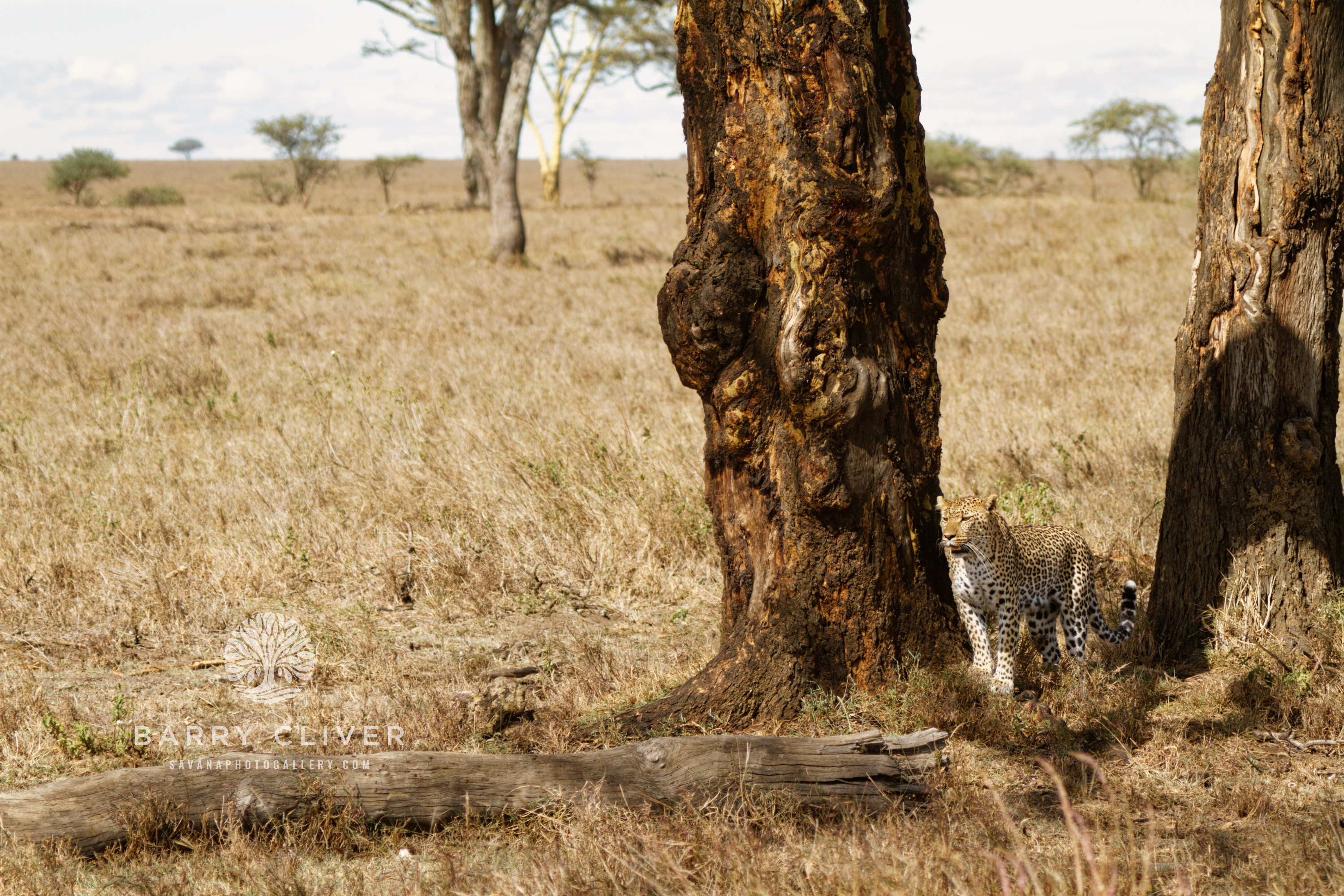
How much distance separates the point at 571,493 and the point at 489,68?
15027 mm

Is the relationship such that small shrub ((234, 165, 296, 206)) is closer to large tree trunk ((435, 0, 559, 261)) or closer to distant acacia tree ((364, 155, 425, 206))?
distant acacia tree ((364, 155, 425, 206))

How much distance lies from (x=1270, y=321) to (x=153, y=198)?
4181 centimetres

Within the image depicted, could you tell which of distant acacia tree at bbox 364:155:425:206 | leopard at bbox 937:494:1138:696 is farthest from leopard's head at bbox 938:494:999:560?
distant acacia tree at bbox 364:155:425:206

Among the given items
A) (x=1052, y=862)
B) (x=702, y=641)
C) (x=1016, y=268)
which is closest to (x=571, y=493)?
(x=702, y=641)

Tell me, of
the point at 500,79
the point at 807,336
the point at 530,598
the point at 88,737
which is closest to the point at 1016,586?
the point at 807,336

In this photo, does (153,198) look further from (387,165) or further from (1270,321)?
(1270,321)

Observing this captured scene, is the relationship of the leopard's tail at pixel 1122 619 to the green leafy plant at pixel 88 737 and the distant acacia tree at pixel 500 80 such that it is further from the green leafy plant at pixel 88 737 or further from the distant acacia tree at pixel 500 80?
the distant acacia tree at pixel 500 80

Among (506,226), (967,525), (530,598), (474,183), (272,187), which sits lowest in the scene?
(530,598)

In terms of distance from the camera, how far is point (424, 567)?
222 inches

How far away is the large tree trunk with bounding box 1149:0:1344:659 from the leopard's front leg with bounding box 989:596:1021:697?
0.84 metres

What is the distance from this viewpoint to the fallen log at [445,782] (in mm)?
3078

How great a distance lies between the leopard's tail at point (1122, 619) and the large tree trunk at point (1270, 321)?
0.78 feet

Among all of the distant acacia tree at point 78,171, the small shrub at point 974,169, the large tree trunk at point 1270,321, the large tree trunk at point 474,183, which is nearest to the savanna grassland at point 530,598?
the large tree trunk at point 1270,321

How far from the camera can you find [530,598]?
5.53 meters
